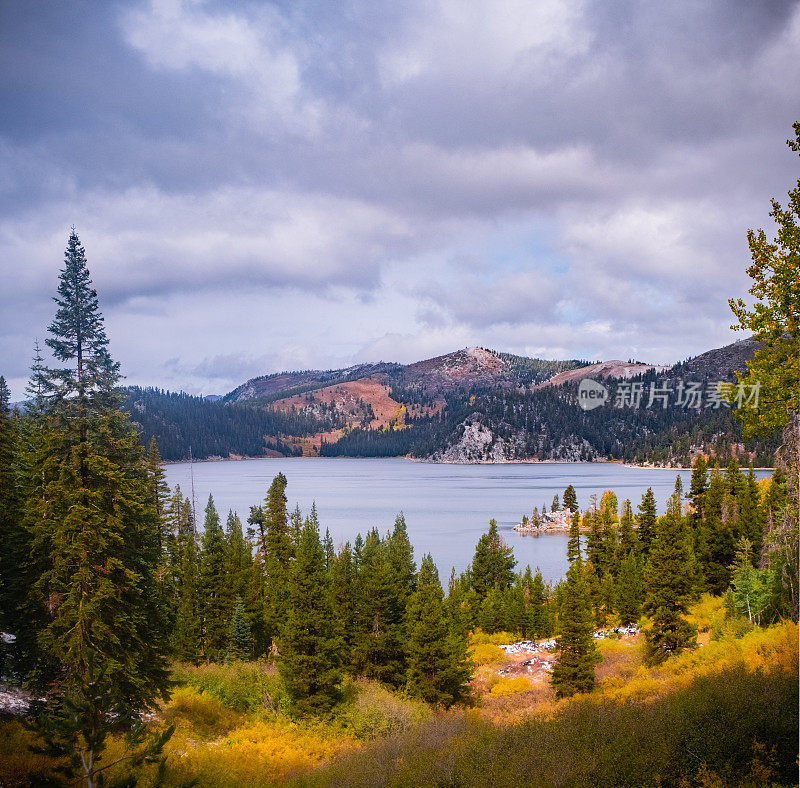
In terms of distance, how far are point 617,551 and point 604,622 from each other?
981cm

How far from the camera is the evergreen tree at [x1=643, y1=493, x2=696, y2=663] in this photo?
33281mm

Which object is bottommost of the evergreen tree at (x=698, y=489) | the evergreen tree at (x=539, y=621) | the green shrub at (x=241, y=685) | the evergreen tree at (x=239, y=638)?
the evergreen tree at (x=539, y=621)

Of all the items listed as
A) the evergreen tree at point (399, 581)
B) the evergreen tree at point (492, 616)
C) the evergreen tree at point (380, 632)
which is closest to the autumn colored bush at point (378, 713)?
the evergreen tree at point (380, 632)

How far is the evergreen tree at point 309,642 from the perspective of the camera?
87.6 feet

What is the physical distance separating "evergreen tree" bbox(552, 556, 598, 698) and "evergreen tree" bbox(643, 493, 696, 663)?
5.29 metres

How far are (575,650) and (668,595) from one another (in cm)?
709

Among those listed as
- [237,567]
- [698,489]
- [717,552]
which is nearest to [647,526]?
[698,489]

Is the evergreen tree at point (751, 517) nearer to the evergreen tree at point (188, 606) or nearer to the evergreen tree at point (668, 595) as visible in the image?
the evergreen tree at point (668, 595)

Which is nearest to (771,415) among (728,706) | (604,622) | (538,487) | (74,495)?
(728,706)

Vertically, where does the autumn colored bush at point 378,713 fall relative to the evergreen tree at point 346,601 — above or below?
below

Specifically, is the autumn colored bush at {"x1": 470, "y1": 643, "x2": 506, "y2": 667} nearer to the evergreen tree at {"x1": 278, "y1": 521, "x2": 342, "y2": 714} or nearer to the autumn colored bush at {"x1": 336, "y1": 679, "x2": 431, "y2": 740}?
the autumn colored bush at {"x1": 336, "y1": 679, "x2": 431, "y2": 740}

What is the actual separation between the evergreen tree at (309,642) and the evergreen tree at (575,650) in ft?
42.9

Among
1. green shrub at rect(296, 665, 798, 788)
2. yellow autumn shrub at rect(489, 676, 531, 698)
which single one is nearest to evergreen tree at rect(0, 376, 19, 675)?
green shrub at rect(296, 665, 798, 788)

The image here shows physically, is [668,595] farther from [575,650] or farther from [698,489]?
[698,489]
